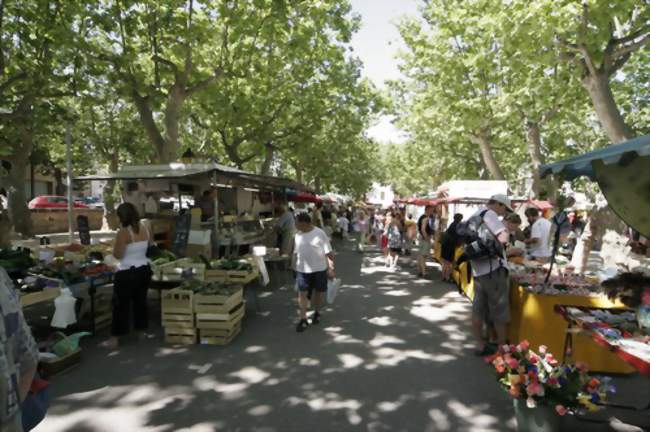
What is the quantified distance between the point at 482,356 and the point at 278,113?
1546 cm

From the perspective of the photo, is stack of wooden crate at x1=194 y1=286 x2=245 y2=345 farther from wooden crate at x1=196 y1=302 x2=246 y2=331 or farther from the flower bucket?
the flower bucket

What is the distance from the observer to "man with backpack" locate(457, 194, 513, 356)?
467cm

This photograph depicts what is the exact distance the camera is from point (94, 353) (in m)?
5.13

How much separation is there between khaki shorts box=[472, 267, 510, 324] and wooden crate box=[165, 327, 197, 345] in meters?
3.60

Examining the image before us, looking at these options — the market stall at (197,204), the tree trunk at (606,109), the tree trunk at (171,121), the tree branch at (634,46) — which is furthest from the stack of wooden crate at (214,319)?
the tree branch at (634,46)

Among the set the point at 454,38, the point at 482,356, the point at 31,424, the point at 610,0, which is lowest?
the point at 482,356

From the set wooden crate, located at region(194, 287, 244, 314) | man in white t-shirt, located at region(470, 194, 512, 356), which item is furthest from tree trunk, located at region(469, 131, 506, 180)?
wooden crate, located at region(194, 287, 244, 314)

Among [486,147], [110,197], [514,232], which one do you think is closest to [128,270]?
[514,232]

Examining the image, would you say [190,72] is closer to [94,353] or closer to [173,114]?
[173,114]

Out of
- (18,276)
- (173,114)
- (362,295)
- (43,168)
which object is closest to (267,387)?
(18,276)

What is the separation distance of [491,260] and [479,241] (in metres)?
0.26

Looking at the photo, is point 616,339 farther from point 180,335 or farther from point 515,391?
point 180,335

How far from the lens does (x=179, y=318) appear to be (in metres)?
5.54

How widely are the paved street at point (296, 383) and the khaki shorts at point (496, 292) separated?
0.60 metres
